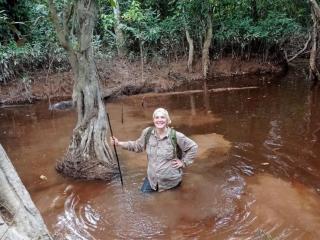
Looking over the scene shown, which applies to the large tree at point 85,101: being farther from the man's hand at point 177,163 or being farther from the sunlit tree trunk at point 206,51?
the sunlit tree trunk at point 206,51

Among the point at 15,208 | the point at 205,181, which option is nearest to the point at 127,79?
the point at 205,181

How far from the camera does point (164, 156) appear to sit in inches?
216

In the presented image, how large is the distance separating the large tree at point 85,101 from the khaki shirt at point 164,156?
999mm

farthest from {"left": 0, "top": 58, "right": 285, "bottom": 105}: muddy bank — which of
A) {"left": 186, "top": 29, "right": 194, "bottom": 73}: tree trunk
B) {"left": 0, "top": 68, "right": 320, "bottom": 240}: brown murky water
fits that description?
{"left": 0, "top": 68, "right": 320, "bottom": 240}: brown murky water

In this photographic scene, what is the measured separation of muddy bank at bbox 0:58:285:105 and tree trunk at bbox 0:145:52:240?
9.30 m

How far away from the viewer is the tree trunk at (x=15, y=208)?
9.49ft

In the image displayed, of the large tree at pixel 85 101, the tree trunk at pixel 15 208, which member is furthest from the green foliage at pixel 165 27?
the tree trunk at pixel 15 208

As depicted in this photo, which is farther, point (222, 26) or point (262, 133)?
point (222, 26)

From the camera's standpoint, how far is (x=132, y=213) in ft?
17.9

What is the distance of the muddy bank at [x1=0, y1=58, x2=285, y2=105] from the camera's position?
488 inches

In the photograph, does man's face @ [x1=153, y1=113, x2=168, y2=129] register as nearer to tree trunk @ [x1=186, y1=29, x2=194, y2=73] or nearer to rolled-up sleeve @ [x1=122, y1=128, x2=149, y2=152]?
rolled-up sleeve @ [x1=122, y1=128, x2=149, y2=152]

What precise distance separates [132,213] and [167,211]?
45 centimetres

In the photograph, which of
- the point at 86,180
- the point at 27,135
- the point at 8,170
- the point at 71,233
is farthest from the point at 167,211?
the point at 27,135

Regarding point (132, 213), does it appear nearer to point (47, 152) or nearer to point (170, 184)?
point (170, 184)
